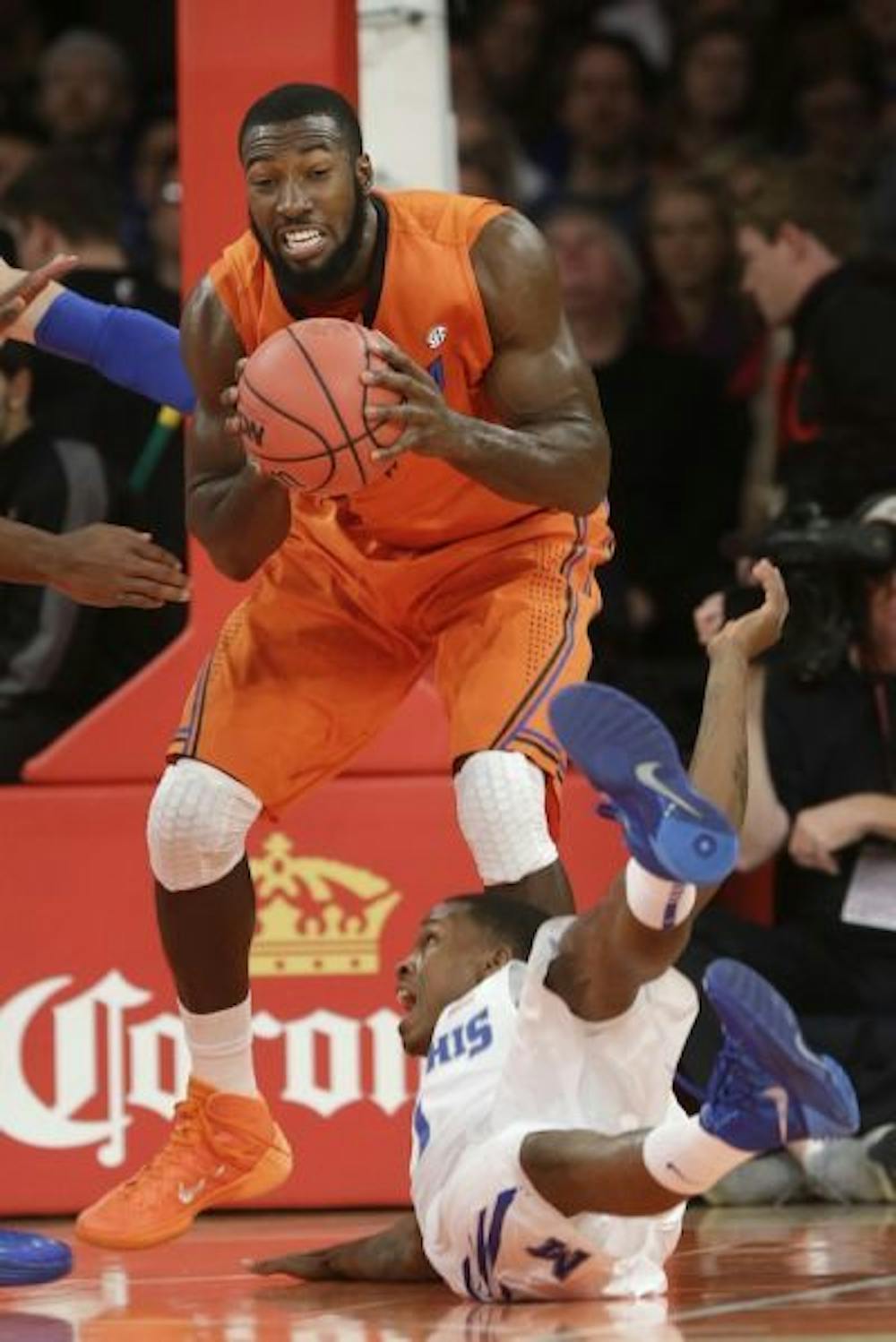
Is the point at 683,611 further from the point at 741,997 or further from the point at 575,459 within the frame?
the point at 741,997

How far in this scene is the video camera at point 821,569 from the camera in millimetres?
7125

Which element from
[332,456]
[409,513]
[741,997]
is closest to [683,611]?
[409,513]

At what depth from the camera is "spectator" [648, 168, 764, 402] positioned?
923cm

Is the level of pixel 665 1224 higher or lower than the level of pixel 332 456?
lower

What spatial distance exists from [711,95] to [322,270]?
5.02m

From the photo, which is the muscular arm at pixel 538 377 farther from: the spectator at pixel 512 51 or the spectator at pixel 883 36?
the spectator at pixel 512 51

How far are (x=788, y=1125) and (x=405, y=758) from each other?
2698mm

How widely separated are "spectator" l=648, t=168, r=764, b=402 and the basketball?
4.19m

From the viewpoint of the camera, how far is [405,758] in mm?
6980

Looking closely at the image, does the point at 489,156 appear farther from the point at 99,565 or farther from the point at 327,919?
the point at 99,565

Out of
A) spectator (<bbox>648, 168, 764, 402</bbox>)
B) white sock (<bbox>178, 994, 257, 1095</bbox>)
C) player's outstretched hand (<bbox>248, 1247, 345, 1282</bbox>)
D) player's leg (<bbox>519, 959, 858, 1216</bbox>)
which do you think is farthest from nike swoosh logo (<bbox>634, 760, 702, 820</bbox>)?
spectator (<bbox>648, 168, 764, 402</bbox>)

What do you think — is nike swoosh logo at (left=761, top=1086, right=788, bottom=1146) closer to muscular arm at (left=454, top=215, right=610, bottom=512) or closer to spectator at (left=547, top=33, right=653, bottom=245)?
muscular arm at (left=454, top=215, right=610, bottom=512)

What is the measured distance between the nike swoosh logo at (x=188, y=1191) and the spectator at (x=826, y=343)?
2844 mm

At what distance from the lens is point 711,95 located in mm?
10055
